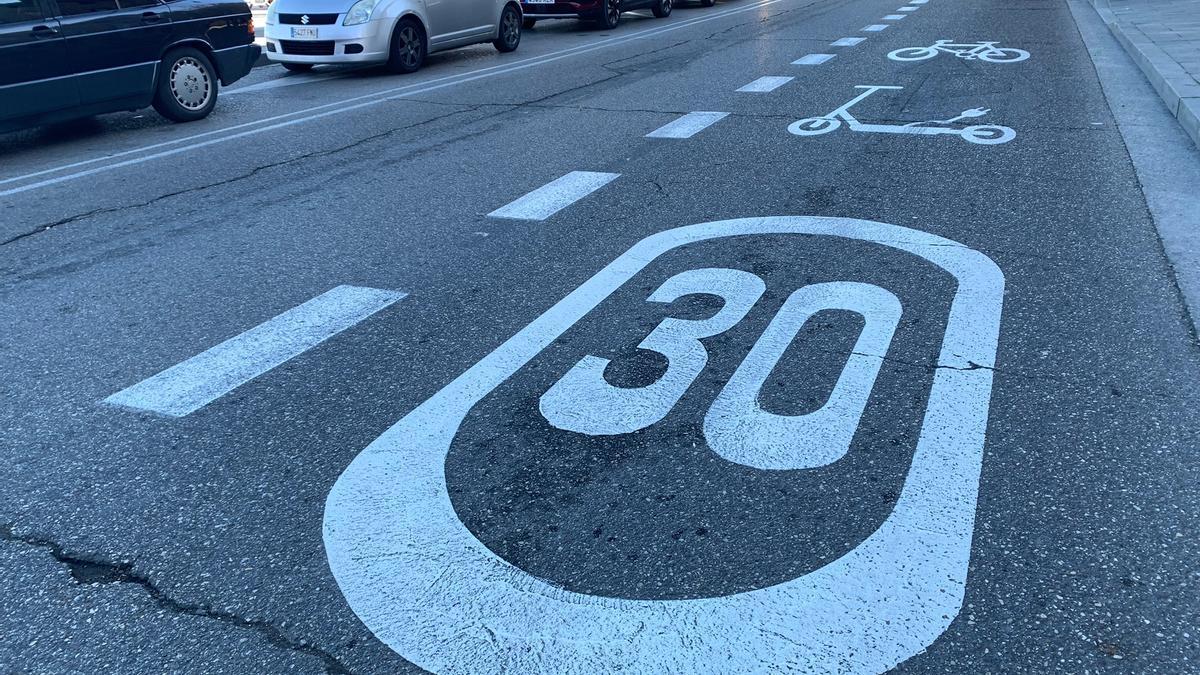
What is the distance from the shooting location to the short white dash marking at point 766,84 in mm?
10703

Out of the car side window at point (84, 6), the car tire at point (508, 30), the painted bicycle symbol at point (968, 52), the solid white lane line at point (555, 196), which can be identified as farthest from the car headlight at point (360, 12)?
the painted bicycle symbol at point (968, 52)

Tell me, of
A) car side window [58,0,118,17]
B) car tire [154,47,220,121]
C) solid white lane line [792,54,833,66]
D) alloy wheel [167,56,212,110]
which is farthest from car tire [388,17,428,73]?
solid white lane line [792,54,833,66]

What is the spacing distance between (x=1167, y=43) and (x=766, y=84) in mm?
5307

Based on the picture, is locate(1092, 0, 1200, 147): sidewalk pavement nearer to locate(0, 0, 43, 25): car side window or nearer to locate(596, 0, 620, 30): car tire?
locate(596, 0, 620, 30): car tire

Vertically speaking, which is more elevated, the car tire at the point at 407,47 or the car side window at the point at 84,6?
the car side window at the point at 84,6

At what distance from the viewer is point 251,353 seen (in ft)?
13.5

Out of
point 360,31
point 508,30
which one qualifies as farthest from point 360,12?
point 508,30

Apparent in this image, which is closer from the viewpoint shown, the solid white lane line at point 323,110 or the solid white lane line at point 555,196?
the solid white lane line at point 555,196

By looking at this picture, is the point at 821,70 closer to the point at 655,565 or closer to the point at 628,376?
the point at 628,376

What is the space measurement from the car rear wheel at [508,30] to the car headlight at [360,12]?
2.90 metres

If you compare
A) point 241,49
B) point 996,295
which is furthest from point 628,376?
point 241,49

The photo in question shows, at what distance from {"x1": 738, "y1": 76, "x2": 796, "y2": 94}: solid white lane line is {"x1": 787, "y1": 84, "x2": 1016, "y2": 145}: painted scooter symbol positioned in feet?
5.53

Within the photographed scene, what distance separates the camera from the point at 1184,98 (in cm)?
837

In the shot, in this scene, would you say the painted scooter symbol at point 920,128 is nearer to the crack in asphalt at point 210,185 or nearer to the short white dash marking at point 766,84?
the short white dash marking at point 766,84
